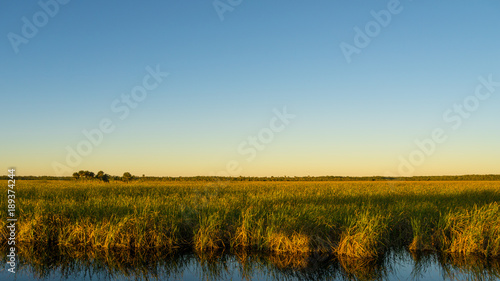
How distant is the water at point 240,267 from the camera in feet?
26.0

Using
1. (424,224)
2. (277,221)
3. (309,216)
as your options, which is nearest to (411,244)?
(424,224)

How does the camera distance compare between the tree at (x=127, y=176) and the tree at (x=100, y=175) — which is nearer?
the tree at (x=100, y=175)

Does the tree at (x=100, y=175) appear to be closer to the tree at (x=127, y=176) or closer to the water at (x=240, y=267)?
the tree at (x=127, y=176)

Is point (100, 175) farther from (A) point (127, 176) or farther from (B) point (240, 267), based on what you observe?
(B) point (240, 267)

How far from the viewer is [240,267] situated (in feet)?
28.1

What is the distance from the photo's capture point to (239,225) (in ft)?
34.6

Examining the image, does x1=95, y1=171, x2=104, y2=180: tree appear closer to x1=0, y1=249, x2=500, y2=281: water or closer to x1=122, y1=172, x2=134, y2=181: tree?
x1=122, y1=172, x2=134, y2=181: tree

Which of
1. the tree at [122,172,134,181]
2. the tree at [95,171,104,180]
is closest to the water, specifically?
the tree at [95,171,104,180]

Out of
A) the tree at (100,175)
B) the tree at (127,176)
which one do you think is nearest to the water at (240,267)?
the tree at (100,175)

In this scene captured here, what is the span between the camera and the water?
7.93 m

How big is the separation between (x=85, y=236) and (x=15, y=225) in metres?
2.68

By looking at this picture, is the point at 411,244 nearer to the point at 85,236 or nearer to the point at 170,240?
the point at 170,240

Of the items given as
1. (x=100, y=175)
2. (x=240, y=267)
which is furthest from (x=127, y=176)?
(x=240, y=267)

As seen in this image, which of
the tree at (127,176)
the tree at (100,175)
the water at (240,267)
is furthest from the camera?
the tree at (127,176)
